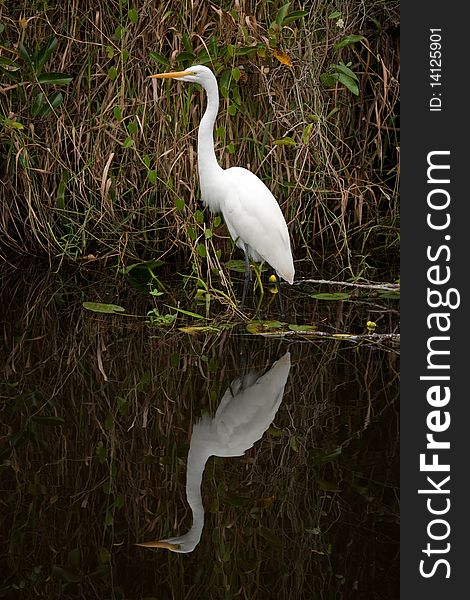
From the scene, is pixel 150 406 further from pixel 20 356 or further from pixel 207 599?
pixel 207 599

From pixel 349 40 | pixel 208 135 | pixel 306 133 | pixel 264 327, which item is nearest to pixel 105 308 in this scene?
pixel 264 327

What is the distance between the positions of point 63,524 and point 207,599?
408 millimetres

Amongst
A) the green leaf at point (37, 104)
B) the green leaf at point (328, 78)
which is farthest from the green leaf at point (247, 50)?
the green leaf at point (37, 104)

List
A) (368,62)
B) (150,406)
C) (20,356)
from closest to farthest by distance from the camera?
(150,406)
(20,356)
(368,62)

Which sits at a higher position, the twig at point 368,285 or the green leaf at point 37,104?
the green leaf at point 37,104

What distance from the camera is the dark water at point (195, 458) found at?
2.00m

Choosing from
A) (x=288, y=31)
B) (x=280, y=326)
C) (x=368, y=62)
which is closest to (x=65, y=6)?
(x=288, y=31)

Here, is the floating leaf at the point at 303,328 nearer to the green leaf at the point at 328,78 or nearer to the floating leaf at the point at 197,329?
the floating leaf at the point at 197,329

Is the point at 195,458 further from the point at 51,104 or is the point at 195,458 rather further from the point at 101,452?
the point at 51,104

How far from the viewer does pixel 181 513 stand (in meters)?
2.23

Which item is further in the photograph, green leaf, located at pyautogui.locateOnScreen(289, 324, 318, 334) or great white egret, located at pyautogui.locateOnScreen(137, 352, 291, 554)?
green leaf, located at pyautogui.locateOnScreen(289, 324, 318, 334)

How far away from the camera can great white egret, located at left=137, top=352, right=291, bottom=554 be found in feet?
7.11

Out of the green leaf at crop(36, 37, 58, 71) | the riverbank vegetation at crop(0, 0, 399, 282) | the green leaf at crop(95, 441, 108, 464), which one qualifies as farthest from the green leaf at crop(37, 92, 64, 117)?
the green leaf at crop(95, 441, 108, 464)

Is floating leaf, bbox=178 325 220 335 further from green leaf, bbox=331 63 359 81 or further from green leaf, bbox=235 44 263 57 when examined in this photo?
green leaf, bbox=331 63 359 81
